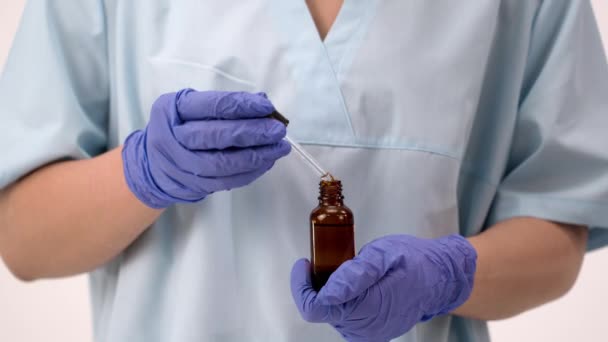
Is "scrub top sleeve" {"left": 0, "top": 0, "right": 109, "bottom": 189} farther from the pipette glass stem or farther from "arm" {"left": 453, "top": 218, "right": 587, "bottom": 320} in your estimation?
"arm" {"left": 453, "top": 218, "right": 587, "bottom": 320}

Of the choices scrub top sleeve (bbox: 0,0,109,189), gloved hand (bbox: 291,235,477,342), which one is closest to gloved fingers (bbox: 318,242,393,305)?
gloved hand (bbox: 291,235,477,342)

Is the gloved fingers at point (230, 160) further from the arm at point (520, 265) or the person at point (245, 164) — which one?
the arm at point (520, 265)

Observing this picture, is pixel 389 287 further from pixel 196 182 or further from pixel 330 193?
pixel 196 182

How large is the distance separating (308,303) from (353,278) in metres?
0.06

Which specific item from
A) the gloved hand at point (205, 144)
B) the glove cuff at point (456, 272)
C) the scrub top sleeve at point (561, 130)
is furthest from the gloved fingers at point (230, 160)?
the scrub top sleeve at point (561, 130)

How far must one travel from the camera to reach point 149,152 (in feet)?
2.72

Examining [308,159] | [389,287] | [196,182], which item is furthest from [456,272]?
[196,182]

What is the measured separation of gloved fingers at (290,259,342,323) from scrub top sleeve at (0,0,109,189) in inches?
12.5

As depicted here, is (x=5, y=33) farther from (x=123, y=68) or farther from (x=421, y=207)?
(x=421, y=207)

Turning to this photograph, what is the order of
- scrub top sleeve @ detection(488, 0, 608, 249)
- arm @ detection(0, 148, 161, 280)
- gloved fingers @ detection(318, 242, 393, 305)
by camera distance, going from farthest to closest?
1. scrub top sleeve @ detection(488, 0, 608, 249)
2. arm @ detection(0, 148, 161, 280)
3. gloved fingers @ detection(318, 242, 393, 305)

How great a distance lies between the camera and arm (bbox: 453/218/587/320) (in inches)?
37.8

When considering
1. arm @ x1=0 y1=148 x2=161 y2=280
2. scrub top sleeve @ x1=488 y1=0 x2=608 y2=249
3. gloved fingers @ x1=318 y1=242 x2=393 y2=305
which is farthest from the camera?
scrub top sleeve @ x1=488 y1=0 x2=608 y2=249

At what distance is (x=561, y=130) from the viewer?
1.00 m

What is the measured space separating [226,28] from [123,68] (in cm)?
14
